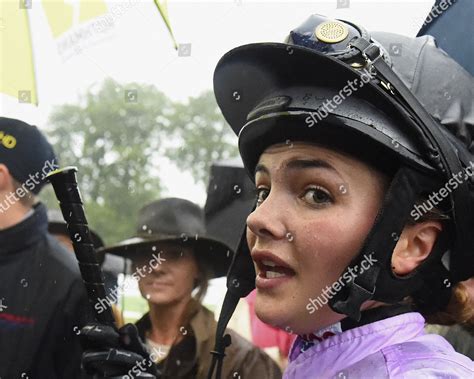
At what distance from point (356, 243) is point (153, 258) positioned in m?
1.45

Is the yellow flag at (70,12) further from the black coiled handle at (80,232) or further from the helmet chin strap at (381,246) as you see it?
the helmet chin strap at (381,246)

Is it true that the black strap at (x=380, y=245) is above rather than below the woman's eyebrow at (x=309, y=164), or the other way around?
below

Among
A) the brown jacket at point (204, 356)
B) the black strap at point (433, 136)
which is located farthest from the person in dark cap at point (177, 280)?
the black strap at point (433, 136)

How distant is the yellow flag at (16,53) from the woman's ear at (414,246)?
144 centimetres

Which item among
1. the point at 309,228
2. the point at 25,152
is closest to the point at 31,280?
the point at 25,152

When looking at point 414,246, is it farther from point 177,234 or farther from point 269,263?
point 177,234

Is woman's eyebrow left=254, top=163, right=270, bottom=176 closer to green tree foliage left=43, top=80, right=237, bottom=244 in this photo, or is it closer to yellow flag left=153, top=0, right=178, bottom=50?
yellow flag left=153, top=0, right=178, bottom=50

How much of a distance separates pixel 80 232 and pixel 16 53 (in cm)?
88

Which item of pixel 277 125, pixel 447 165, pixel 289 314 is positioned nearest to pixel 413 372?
pixel 289 314

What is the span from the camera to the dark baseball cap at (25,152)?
2570 mm

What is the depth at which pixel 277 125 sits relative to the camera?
175cm

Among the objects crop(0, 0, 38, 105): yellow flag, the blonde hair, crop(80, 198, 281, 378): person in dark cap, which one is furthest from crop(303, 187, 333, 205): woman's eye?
crop(0, 0, 38, 105): yellow flag

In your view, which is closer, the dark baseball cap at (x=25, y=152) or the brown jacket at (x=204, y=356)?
the brown jacket at (x=204, y=356)

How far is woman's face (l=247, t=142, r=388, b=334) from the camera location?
1.63 meters
